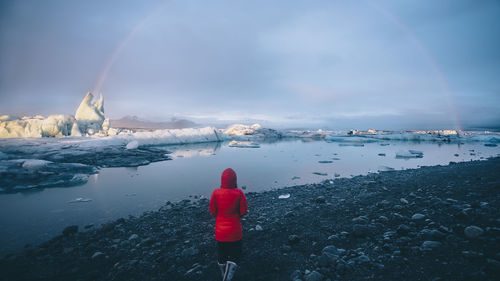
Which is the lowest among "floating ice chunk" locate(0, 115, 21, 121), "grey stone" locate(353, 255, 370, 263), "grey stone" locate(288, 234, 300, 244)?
"grey stone" locate(288, 234, 300, 244)

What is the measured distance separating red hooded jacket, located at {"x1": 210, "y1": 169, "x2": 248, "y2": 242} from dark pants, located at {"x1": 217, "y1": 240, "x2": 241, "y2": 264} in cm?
6

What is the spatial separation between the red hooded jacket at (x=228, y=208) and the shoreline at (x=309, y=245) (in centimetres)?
52

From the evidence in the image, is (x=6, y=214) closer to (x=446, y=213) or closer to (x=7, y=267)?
(x=7, y=267)

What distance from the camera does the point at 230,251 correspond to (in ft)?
8.18

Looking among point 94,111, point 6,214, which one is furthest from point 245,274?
point 94,111

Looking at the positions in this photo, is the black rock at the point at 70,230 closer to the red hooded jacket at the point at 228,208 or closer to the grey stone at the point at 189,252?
the grey stone at the point at 189,252

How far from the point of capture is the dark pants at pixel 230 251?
8.16 ft

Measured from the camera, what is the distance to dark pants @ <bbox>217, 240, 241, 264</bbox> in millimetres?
2488

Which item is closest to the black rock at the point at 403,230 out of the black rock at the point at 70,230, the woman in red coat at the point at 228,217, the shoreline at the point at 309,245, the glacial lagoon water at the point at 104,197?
the shoreline at the point at 309,245

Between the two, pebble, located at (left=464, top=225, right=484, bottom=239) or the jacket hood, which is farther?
pebble, located at (left=464, top=225, right=484, bottom=239)

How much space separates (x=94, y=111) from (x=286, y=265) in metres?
37.5

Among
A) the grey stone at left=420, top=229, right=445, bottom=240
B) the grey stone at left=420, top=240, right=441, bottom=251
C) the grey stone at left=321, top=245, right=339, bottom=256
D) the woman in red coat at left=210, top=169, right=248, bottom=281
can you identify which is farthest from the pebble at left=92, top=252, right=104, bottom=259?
the grey stone at left=420, top=229, right=445, bottom=240

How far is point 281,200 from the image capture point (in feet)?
18.7

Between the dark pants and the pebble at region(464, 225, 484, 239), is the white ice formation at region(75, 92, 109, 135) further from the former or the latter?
the pebble at region(464, 225, 484, 239)
